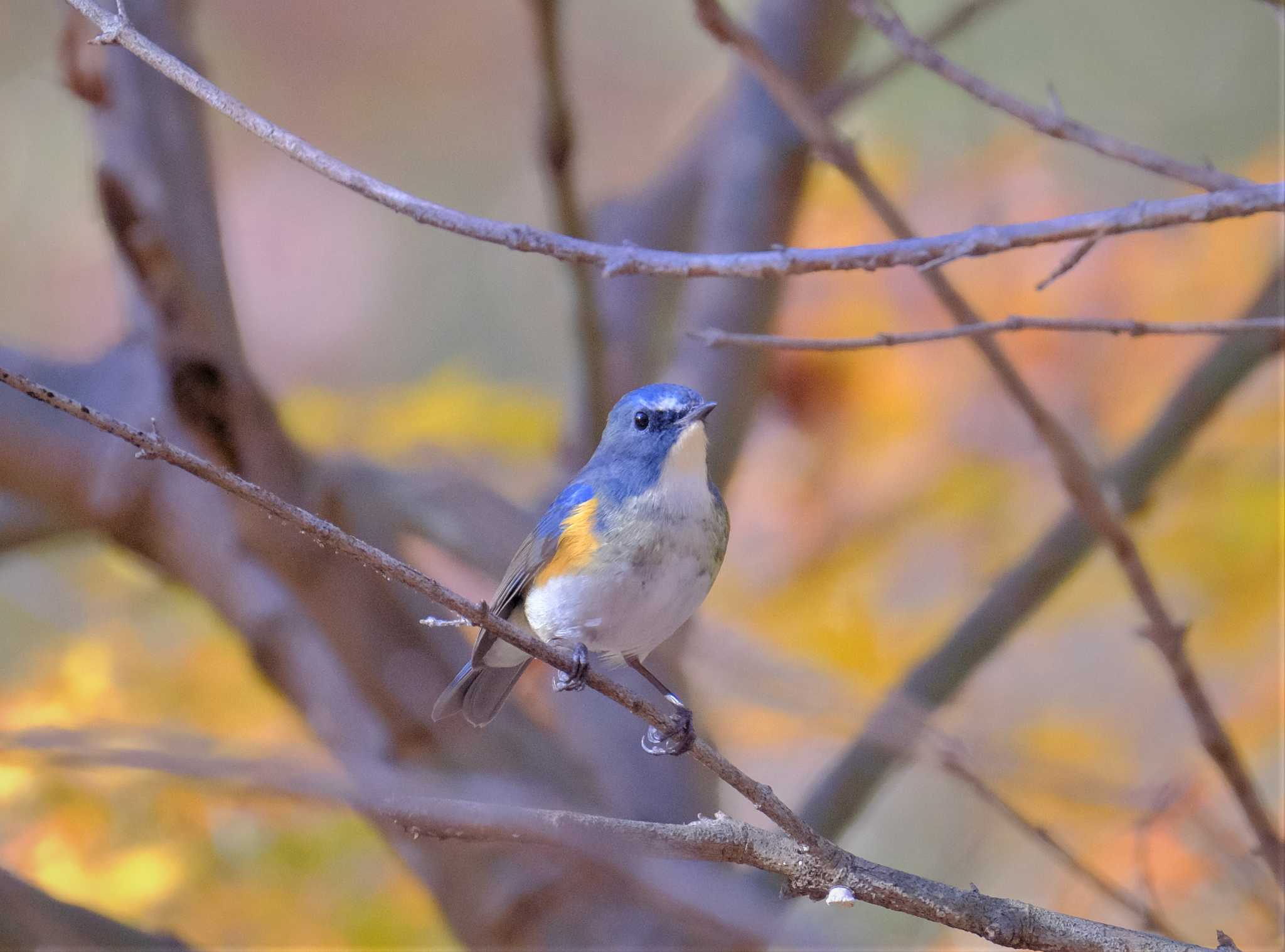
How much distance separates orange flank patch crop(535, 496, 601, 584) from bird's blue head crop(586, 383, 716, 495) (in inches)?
2.8

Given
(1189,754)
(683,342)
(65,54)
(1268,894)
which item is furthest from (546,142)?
(1189,754)

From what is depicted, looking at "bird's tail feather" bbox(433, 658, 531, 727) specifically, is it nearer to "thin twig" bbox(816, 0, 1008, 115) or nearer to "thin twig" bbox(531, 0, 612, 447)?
"thin twig" bbox(531, 0, 612, 447)

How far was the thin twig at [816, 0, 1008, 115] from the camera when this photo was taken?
246cm

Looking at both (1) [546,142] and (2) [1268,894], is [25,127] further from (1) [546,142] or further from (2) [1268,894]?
(2) [1268,894]

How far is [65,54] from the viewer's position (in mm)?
2816

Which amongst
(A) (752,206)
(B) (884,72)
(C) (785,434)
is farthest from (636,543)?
(C) (785,434)

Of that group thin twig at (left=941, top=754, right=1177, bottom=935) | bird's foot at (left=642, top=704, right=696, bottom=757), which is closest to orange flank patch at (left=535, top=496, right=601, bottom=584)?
bird's foot at (left=642, top=704, right=696, bottom=757)

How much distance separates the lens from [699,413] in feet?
6.01

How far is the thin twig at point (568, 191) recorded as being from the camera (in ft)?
8.17

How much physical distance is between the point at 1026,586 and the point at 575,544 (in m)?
1.50

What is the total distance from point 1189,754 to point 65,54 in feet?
14.4

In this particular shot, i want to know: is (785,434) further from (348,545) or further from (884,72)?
(348,545)

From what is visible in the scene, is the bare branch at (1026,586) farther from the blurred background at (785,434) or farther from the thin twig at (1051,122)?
the thin twig at (1051,122)

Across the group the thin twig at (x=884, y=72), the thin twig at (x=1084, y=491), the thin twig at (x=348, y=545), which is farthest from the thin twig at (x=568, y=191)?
the thin twig at (x=348, y=545)
